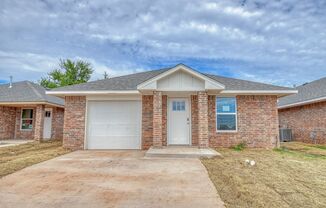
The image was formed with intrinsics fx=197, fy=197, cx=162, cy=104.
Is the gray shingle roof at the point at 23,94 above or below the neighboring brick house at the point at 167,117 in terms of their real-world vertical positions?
above

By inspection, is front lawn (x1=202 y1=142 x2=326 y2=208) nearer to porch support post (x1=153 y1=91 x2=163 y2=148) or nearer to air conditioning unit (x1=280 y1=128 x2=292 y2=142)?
porch support post (x1=153 y1=91 x2=163 y2=148)

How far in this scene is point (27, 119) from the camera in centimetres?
1514

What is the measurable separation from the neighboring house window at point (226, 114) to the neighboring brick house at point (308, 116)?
18.6 feet

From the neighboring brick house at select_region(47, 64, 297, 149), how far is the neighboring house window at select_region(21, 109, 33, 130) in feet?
24.5

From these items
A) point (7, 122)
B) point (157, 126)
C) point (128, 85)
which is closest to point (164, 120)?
point (157, 126)

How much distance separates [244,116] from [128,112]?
567 centimetres

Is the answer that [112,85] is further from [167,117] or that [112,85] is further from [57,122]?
[57,122]

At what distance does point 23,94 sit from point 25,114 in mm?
1805

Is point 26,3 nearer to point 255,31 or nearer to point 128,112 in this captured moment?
point 128,112

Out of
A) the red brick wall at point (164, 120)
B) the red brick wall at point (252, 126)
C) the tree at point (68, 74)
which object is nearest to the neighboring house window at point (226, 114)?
the red brick wall at point (252, 126)

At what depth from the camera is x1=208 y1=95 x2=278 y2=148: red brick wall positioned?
953 cm

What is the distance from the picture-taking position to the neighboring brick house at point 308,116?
11.7 m

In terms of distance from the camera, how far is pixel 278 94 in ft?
31.2

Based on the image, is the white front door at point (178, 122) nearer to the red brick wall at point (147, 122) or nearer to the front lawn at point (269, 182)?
the red brick wall at point (147, 122)
